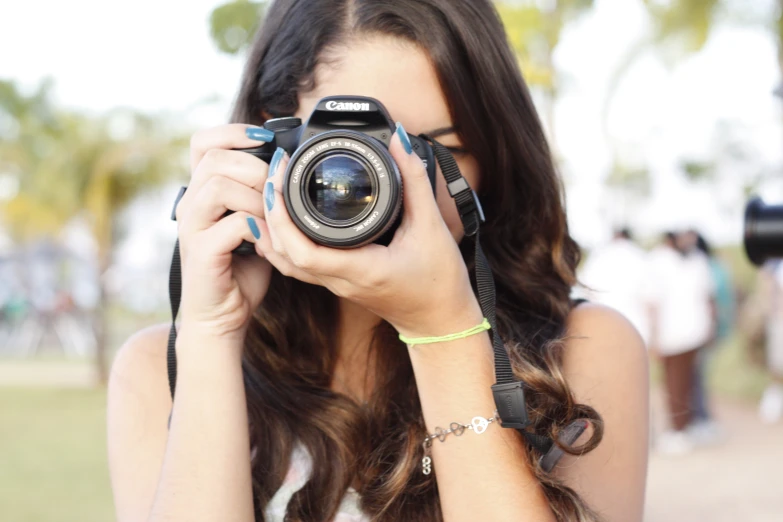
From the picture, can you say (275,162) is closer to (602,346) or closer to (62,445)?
(602,346)

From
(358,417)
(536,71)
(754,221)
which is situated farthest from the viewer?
(536,71)

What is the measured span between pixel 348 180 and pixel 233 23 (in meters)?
4.07

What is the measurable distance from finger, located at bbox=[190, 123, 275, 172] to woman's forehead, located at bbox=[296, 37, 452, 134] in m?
0.13

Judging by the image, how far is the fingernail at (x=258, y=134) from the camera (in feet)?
4.53

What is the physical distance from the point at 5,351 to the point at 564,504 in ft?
57.2

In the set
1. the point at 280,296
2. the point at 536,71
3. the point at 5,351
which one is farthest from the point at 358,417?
the point at 5,351

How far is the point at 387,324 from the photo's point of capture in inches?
63.2

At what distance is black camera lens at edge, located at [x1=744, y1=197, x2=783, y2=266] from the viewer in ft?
3.78

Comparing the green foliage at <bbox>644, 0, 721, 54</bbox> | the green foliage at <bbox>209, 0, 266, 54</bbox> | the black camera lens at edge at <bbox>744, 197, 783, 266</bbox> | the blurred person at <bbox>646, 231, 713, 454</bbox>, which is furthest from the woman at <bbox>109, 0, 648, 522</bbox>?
the green foliage at <bbox>644, 0, 721, 54</bbox>

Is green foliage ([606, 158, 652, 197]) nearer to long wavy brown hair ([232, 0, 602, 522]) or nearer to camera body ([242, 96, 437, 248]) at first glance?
long wavy brown hair ([232, 0, 602, 522])

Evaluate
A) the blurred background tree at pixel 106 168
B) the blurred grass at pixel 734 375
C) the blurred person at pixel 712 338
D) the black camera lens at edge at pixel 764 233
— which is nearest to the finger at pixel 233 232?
the black camera lens at edge at pixel 764 233

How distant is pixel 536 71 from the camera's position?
7828 millimetres

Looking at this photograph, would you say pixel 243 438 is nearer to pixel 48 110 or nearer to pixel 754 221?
pixel 754 221

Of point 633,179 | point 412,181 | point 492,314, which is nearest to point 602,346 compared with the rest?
point 492,314
